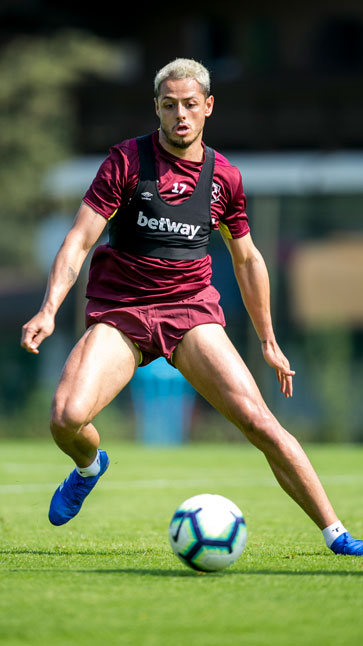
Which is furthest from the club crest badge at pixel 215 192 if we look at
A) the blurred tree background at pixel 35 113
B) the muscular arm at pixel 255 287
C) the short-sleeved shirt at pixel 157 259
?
the blurred tree background at pixel 35 113

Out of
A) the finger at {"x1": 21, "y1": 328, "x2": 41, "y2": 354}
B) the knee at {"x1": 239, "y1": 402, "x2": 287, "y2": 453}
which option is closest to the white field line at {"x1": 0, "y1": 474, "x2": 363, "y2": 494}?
the knee at {"x1": 239, "y1": 402, "x2": 287, "y2": 453}

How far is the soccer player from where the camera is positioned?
5910 mm

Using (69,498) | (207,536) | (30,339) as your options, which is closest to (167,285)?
(30,339)

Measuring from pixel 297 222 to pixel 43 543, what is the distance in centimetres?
1525

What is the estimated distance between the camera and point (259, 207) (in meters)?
21.6

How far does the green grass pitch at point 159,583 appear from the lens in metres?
4.08

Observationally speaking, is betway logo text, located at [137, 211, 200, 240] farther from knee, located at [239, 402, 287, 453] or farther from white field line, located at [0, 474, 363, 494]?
white field line, located at [0, 474, 363, 494]

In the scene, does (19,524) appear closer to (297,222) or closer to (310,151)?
(297,222)

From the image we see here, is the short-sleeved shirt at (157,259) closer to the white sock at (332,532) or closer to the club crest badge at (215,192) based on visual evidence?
the club crest badge at (215,192)

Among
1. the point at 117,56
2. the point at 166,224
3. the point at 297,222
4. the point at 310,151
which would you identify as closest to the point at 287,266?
the point at 297,222

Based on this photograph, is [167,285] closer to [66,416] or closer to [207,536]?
[66,416]

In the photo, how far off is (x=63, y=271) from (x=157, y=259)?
633 mm

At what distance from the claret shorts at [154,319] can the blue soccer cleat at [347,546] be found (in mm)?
1292

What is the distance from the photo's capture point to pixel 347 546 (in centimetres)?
591
